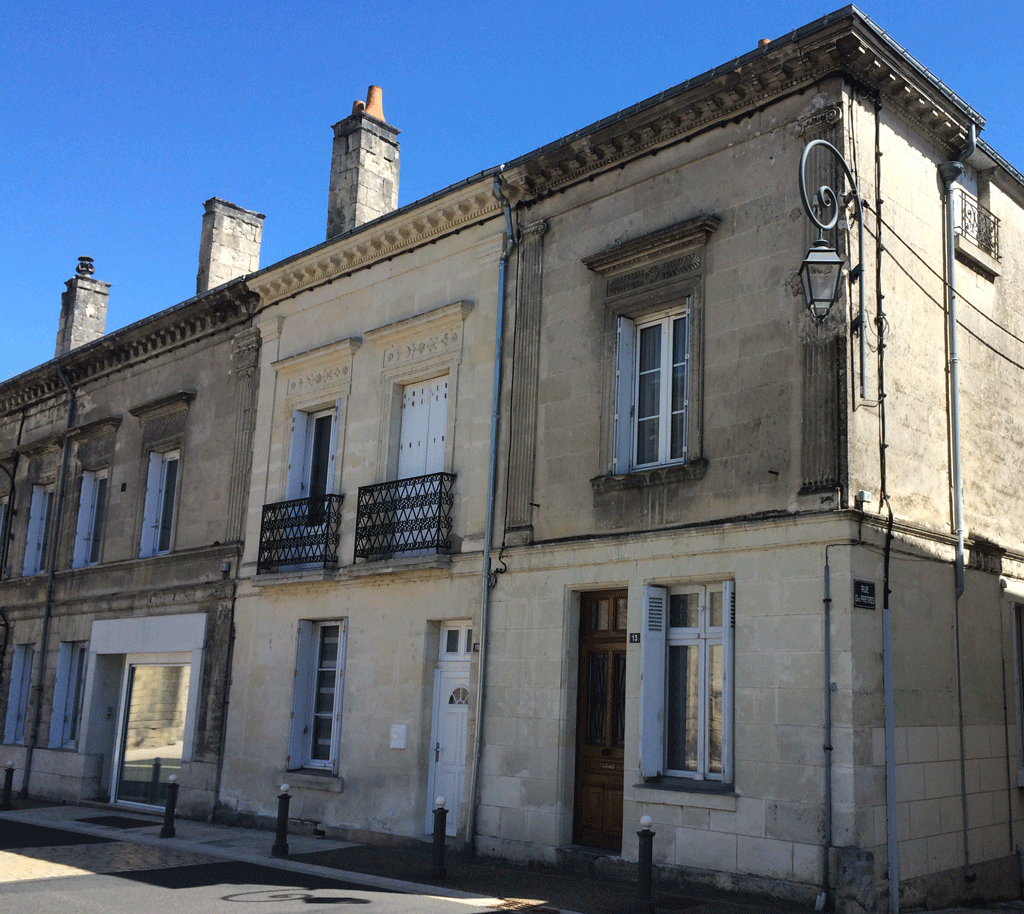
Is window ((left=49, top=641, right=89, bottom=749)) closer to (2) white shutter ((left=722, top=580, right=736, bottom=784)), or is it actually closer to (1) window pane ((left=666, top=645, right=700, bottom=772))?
(1) window pane ((left=666, top=645, right=700, bottom=772))

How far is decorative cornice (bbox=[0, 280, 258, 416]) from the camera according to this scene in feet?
56.1

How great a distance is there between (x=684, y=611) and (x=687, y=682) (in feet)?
2.24

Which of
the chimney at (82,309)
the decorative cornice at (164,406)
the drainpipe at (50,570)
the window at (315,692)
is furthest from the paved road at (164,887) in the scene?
the chimney at (82,309)

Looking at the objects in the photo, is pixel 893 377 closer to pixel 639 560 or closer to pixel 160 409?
pixel 639 560

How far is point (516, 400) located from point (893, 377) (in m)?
4.20

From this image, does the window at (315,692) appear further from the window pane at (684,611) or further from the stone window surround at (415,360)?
the window pane at (684,611)

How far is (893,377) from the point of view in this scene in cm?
1018

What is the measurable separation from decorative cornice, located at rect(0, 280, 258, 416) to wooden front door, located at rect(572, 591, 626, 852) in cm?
828

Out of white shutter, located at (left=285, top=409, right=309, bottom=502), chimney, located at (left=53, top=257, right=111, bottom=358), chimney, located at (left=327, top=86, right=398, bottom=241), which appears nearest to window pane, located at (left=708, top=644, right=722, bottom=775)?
white shutter, located at (left=285, top=409, right=309, bottom=502)

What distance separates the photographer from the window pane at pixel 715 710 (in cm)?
1013

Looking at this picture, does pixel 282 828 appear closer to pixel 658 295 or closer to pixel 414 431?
pixel 414 431

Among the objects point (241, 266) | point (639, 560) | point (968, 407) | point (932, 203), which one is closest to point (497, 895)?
point (639, 560)

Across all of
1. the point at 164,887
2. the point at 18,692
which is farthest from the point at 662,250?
the point at 18,692

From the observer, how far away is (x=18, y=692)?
66.3 ft
